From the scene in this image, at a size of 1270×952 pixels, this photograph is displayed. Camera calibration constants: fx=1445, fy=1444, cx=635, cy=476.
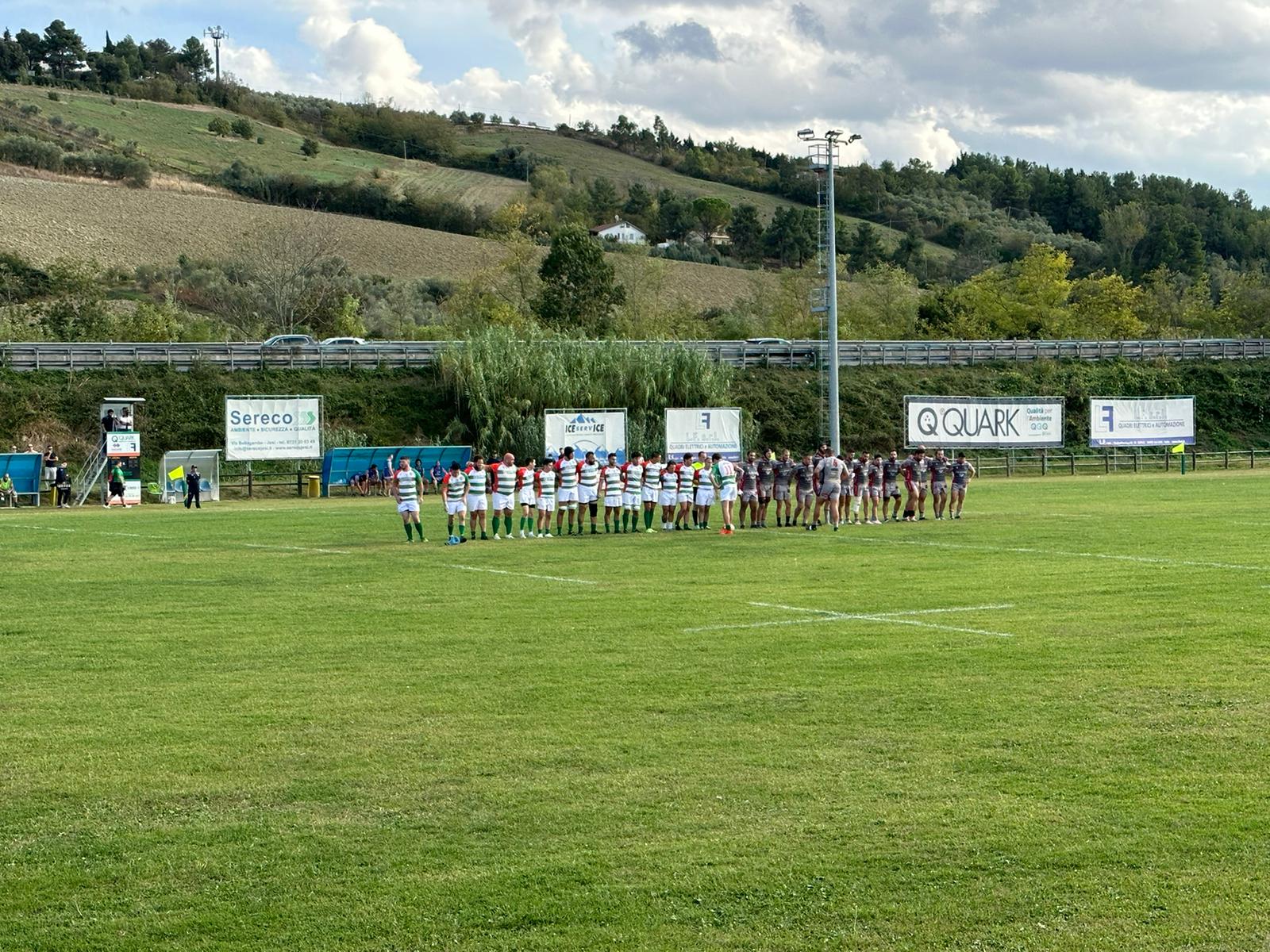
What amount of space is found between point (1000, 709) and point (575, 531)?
69.1 ft

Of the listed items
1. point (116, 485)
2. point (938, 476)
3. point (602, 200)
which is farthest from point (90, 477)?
point (602, 200)

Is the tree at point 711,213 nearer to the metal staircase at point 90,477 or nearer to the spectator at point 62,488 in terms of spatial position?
the metal staircase at point 90,477

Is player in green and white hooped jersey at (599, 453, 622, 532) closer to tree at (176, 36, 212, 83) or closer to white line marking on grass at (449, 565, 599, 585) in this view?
white line marking on grass at (449, 565, 599, 585)

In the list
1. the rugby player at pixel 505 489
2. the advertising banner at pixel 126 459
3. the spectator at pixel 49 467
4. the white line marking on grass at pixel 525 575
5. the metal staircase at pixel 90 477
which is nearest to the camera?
the white line marking on grass at pixel 525 575

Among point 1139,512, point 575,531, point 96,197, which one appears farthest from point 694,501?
point 96,197

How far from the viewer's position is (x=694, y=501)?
1288 inches

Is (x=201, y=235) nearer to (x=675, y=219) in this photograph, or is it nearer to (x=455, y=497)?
(x=675, y=219)

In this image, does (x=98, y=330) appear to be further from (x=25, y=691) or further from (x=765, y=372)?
(x=25, y=691)

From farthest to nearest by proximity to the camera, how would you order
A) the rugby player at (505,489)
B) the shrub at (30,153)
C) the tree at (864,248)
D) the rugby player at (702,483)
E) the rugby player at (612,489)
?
the tree at (864,248), the shrub at (30,153), the rugby player at (702,483), the rugby player at (612,489), the rugby player at (505,489)

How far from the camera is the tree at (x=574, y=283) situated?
80.6 m

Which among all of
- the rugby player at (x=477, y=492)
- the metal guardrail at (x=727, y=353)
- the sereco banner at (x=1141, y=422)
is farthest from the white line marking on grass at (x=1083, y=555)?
the sereco banner at (x=1141, y=422)

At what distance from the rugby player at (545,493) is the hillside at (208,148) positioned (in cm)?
9808

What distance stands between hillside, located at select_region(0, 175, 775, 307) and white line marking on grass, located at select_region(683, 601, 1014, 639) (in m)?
77.4

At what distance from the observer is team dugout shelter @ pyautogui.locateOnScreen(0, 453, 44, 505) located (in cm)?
4553
